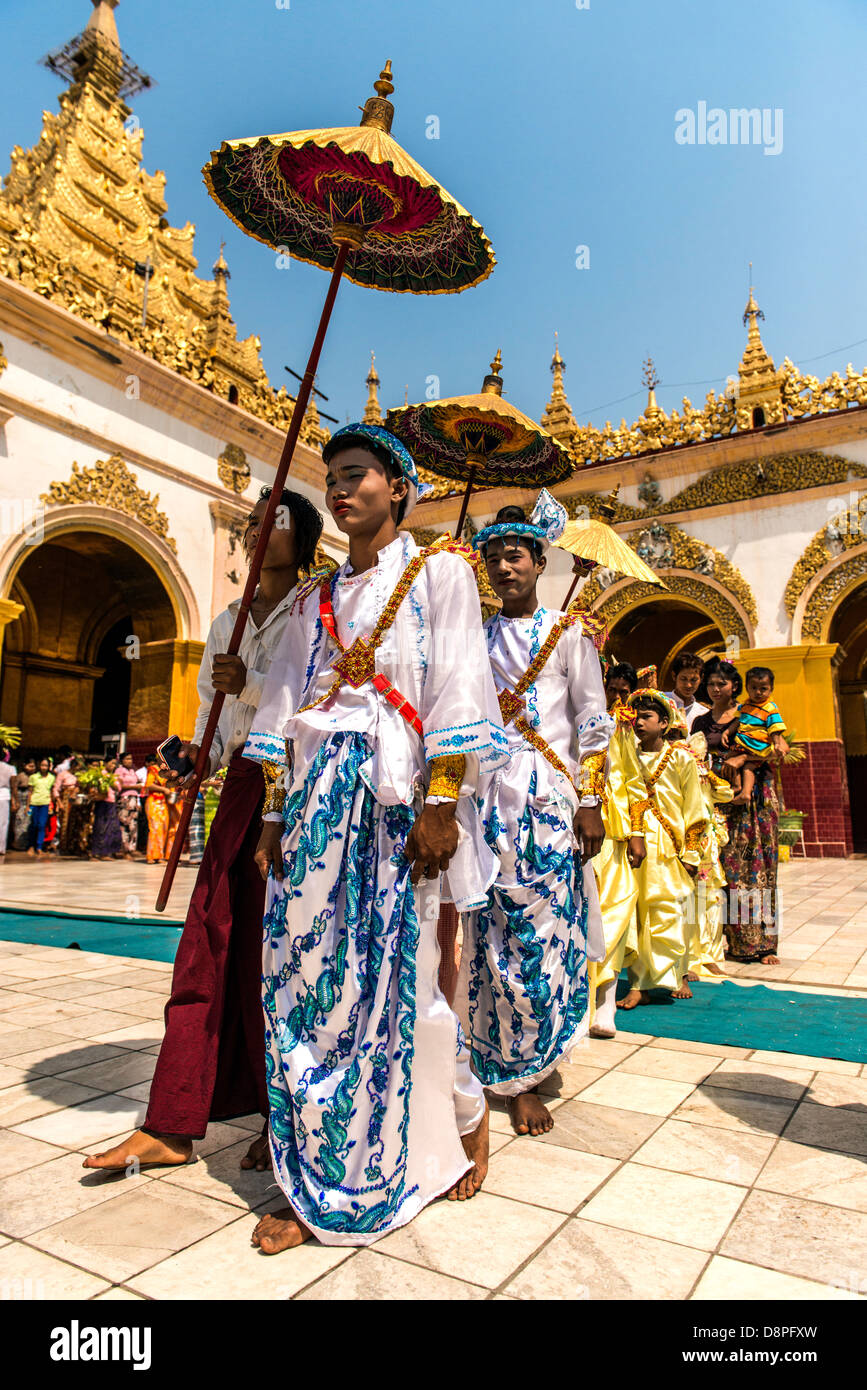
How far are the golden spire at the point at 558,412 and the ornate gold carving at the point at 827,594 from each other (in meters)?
4.78

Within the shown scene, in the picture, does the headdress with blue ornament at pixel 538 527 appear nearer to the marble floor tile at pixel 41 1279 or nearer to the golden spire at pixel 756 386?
the marble floor tile at pixel 41 1279

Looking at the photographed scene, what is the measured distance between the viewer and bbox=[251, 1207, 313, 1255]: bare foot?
161 centimetres

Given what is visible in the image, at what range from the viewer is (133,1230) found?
1.70 metres

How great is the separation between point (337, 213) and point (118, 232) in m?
14.6

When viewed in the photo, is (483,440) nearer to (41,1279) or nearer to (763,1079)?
(763,1079)

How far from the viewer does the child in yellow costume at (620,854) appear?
3658 millimetres

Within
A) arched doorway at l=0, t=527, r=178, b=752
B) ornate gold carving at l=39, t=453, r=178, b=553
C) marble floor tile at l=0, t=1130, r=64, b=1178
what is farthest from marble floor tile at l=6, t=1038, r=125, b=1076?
arched doorway at l=0, t=527, r=178, b=752

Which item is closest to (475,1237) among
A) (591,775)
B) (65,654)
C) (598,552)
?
(591,775)

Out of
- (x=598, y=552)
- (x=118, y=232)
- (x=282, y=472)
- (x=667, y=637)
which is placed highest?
(x=118, y=232)

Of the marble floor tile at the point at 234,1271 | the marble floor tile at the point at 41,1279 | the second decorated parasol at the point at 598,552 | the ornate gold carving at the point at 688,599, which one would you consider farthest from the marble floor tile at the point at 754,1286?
the ornate gold carving at the point at 688,599

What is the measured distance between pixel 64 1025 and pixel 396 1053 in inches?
81.4

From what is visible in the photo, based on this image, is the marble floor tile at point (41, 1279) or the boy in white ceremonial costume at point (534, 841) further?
the boy in white ceremonial costume at point (534, 841)
